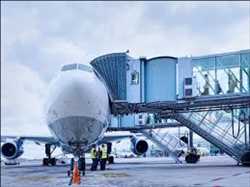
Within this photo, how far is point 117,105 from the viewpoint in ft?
71.3

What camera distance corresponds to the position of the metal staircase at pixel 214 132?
26672 millimetres

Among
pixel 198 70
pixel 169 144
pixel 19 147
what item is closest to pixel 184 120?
pixel 198 70

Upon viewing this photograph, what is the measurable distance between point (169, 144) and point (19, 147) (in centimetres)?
1199

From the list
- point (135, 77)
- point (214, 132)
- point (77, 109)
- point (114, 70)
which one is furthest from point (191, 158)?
point (77, 109)

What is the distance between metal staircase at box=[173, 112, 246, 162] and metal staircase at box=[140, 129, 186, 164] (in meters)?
7.32

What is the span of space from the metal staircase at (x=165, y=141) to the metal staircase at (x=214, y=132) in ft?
24.0

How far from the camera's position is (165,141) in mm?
37656

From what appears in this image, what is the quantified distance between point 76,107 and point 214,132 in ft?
47.5

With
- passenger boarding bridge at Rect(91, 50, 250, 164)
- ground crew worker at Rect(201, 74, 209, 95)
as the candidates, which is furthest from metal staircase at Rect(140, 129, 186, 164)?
ground crew worker at Rect(201, 74, 209, 95)

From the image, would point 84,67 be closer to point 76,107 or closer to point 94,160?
point 76,107

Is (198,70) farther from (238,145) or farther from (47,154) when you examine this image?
(47,154)

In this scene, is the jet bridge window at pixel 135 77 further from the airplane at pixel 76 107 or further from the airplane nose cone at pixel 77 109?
the airplane nose cone at pixel 77 109

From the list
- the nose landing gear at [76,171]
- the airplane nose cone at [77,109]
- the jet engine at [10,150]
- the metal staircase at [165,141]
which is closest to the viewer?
the nose landing gear at [76,171]

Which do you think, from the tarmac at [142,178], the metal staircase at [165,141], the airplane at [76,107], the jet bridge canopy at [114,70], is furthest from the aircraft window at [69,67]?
the metal staircase at [165,141]
